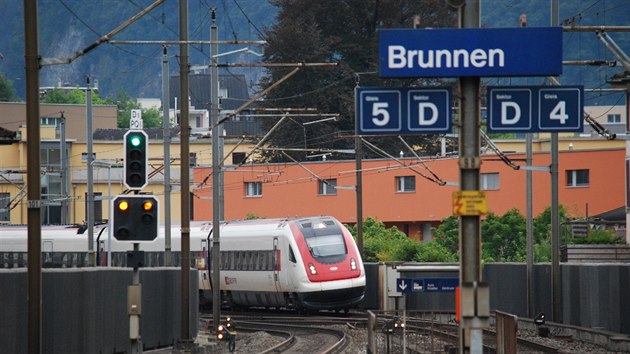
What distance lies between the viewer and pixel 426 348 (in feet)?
93.5

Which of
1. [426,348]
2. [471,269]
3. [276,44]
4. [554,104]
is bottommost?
[426,348]

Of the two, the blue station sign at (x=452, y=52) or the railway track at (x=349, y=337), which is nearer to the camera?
the blue station sign at (x=452, y=52)

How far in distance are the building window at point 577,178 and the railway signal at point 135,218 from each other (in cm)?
4737

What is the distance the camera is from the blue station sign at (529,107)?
17828 mm

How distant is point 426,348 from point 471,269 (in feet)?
37.2

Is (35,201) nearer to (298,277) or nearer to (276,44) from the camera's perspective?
(298,277)

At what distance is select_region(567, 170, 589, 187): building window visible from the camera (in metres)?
65.2

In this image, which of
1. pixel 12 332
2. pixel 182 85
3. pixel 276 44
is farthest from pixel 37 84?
pixel 276 44

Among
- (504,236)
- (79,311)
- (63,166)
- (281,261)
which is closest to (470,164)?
(79,311)

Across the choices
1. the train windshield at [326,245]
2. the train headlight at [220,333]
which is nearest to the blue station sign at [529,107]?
the train headlight at [220,333]

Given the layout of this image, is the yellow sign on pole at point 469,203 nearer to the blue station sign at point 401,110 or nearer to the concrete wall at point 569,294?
the blue station sign at point 401,110

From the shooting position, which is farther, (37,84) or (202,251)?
(202,251)

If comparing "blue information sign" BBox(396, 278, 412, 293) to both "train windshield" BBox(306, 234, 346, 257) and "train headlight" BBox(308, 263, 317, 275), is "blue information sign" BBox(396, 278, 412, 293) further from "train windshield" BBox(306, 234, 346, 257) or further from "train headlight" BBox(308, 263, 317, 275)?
"train windshield" BBox(306, 234, 346, 257)

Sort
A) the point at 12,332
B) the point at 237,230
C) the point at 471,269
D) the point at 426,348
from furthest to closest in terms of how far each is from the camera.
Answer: the point at 237,230, the point at 426,348, the point at 12,332, the point at 471,269
